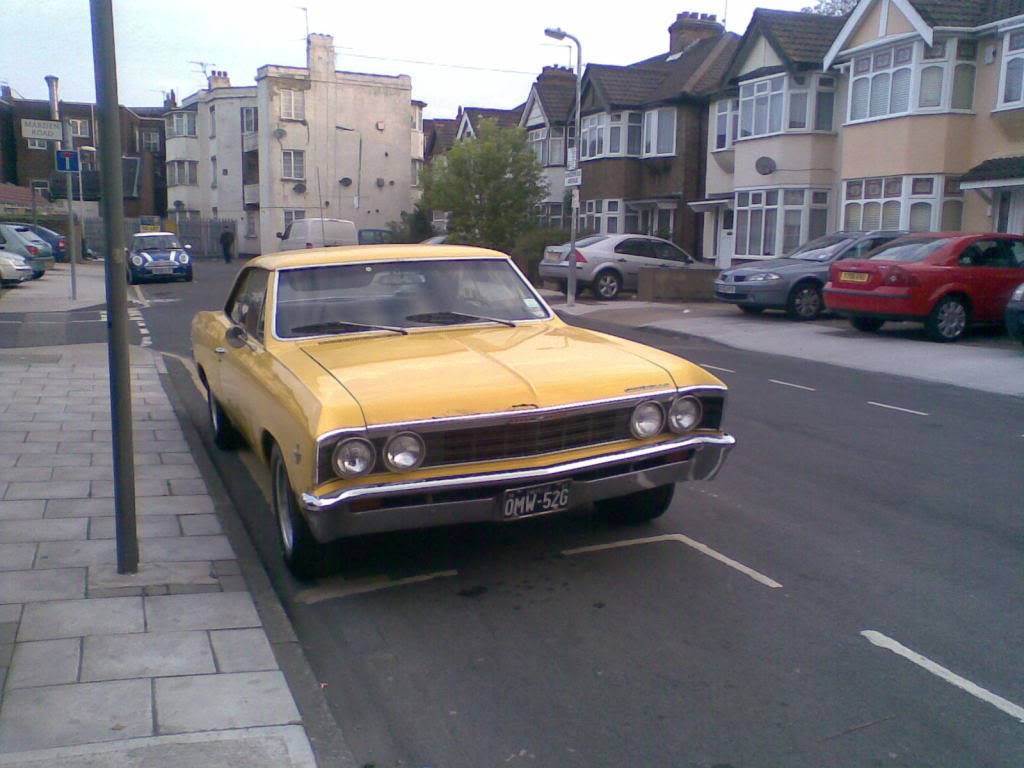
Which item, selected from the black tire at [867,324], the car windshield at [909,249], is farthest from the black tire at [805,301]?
the car windshield at [909,249]

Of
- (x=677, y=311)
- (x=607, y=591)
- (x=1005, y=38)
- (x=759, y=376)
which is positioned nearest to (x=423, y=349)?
(x=607, y=591)

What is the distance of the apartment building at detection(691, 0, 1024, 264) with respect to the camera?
2198cm

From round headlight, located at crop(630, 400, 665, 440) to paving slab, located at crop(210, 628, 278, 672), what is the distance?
2.03 metres

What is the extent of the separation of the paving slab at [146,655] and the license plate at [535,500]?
146 cm

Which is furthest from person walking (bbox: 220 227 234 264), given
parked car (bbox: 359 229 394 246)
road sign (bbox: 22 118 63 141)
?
road sign (bbox: 22 118 63 141)

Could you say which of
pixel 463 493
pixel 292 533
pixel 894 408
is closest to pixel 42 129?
pixel 894 408

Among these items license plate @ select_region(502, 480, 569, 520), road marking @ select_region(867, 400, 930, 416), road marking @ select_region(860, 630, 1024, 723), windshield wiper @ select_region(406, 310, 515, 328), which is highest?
windshield wiper @ select_region(406, 310, 515, 328)

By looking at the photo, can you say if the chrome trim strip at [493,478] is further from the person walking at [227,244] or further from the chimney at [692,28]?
the person walking at [227,244]

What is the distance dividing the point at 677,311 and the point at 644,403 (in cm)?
1740

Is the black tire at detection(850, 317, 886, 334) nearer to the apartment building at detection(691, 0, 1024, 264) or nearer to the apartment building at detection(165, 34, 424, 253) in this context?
the apartment building at detection(691, 0, 1024, 264)

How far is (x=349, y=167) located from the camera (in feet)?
178

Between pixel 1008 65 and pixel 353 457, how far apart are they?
21.5 m

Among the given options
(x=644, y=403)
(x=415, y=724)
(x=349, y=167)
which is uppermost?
(x=349, y=167)

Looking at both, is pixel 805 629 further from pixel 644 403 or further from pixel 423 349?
pixel 423 349
